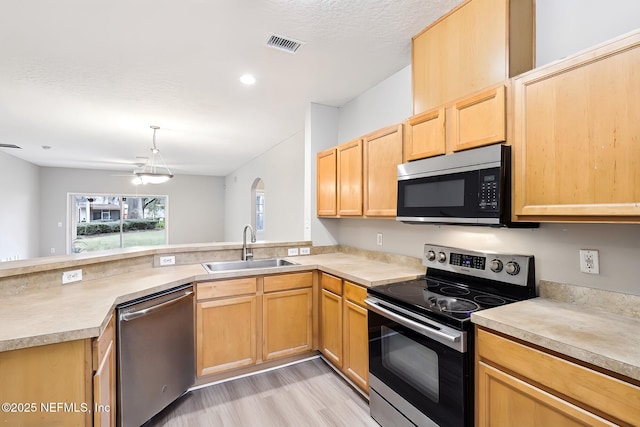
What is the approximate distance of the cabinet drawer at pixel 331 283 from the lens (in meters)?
2.52

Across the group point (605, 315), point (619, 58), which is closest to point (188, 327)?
point (605, 315)

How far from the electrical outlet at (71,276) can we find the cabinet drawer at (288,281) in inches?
51.4

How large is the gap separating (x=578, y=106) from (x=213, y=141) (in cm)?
510

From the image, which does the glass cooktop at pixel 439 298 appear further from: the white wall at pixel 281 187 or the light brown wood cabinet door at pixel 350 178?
the white wall at pixel 281 187

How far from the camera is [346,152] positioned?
296 centimetres

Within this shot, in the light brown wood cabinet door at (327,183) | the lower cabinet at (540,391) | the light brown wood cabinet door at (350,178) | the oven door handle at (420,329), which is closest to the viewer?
the lower cabinet at (540,391)

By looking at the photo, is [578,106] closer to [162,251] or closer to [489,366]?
[489,366]

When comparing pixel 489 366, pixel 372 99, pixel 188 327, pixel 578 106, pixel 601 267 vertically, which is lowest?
pixel 188 327

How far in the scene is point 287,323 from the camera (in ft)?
8.96

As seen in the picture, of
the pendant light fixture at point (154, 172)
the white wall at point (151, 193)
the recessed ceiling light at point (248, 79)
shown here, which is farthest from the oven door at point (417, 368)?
the white wall at point (151, 193)

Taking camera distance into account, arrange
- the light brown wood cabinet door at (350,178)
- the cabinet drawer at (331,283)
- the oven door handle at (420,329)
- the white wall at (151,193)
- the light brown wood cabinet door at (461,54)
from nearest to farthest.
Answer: the oven door handle at (420,329) < the light brown wood cabinet door at (461,54) < the cabinet drawer at (331,283) < the light brown wood cabinet door at (350,178) < the white wall at (151,193)

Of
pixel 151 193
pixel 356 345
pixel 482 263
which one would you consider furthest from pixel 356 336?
pixel 151 193

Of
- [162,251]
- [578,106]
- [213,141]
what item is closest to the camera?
[578,106]

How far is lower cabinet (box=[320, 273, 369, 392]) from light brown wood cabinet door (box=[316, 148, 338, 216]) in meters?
0.79
